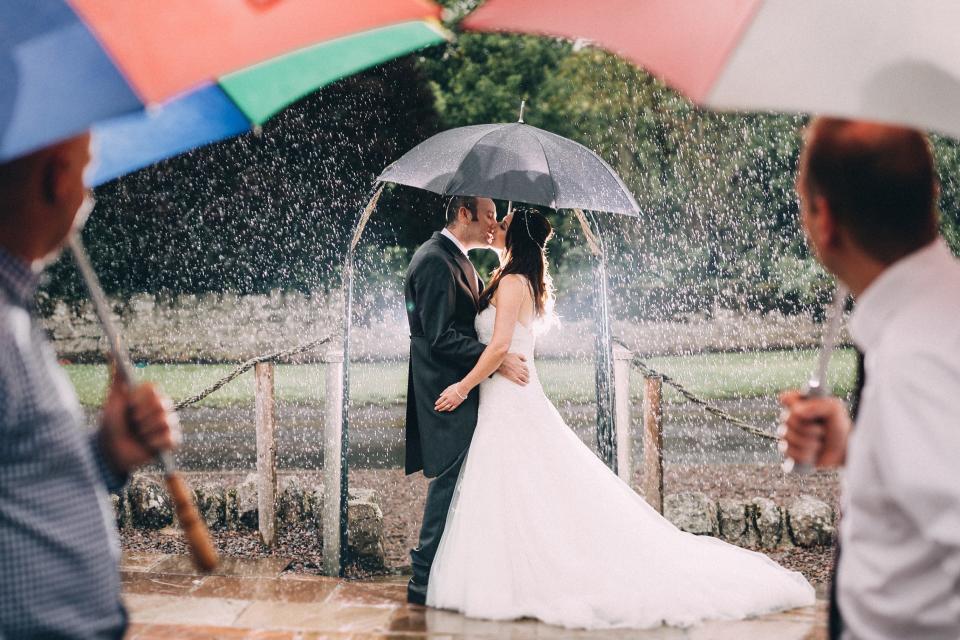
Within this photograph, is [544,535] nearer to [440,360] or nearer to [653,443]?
[440,360]

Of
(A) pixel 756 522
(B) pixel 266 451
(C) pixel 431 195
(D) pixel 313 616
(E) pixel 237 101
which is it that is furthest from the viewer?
(C) pixel 431 195

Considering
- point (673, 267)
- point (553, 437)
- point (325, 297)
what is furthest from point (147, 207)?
point (553, 437)

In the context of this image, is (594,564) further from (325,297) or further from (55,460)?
(325,297)

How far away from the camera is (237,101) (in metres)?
2.55

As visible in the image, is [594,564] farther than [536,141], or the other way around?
[536,141]

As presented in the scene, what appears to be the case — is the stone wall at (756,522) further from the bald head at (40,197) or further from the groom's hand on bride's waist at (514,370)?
the bald head at (40,197)

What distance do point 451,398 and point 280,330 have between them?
1214cm

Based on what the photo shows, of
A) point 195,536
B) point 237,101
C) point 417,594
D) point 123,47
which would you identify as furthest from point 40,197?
point 417,594

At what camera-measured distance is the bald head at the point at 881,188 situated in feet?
5.16

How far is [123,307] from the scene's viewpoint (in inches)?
635

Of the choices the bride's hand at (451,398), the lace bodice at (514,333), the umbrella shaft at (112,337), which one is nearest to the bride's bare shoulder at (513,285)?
the lace bodice at (514,333)

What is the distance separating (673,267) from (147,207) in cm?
1016

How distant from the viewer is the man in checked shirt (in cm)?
145

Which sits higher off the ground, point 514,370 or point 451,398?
point 514,370
